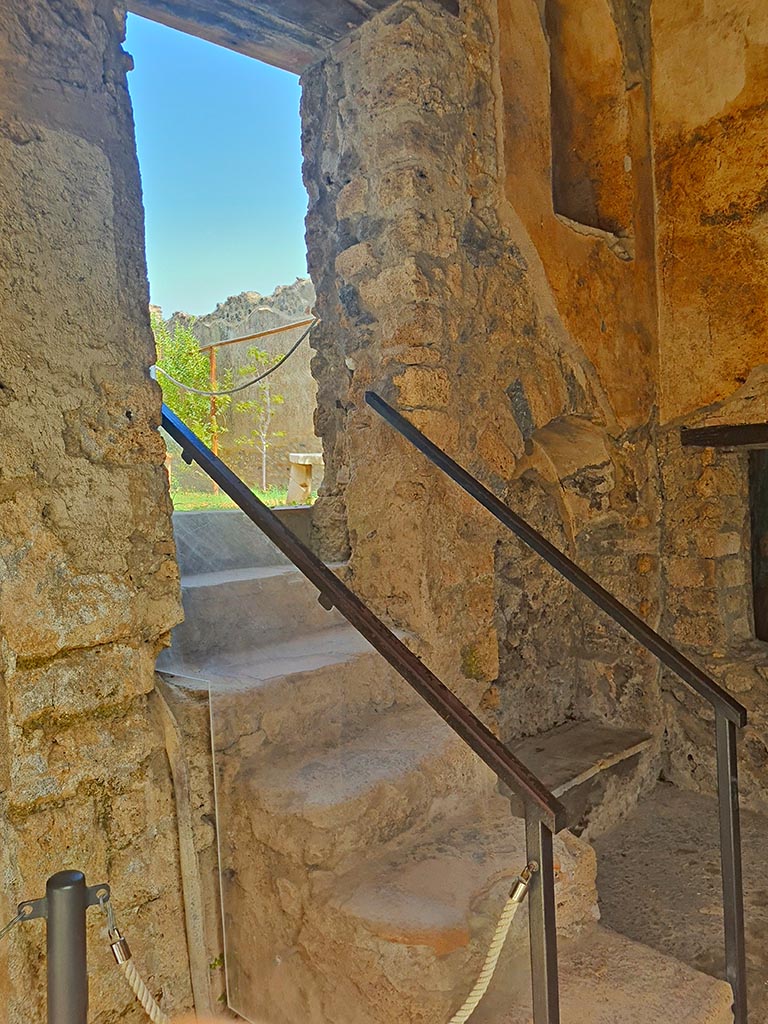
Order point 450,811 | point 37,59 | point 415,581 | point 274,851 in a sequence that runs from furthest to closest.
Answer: point 415,581 → point 450,811 → point 274,851 → point 37,59

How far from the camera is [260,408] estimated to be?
6844mm

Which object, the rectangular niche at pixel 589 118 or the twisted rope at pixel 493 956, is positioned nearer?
the twisted rope at pixel 493 956

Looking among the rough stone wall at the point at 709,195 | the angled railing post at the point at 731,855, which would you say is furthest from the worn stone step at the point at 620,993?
the rough stone wall at the point at 709,195

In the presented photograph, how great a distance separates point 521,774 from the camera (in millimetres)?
1376

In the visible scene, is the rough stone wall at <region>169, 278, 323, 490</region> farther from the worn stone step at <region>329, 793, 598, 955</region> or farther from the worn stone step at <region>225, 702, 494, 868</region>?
the worn stone step at <region>329, 793, 598, 955</region>

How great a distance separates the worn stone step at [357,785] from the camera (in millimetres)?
1798

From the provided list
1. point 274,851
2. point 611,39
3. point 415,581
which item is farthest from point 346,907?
point 611,39

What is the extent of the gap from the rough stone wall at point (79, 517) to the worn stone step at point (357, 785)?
0.24 m

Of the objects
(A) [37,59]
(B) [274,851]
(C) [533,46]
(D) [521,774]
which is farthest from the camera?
(C) [533,46]

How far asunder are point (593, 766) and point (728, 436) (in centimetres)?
173

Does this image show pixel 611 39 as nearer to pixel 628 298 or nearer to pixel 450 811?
pixel 628 298

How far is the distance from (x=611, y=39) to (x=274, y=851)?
12.9ft

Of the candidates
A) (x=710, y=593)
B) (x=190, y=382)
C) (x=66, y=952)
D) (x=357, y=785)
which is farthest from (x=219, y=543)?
(x=190, y=382)

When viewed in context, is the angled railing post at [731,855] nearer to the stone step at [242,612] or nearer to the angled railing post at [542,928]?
the angled railing post at [542,928]
